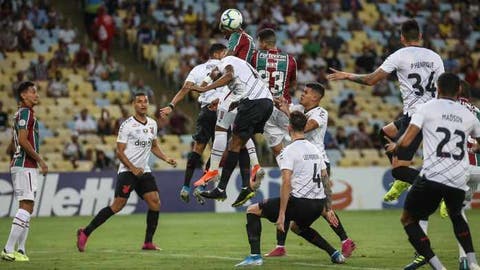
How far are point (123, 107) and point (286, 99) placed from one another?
14653 millimetres

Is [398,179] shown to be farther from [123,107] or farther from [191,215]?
[123,107]

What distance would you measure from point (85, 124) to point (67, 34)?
4.09m

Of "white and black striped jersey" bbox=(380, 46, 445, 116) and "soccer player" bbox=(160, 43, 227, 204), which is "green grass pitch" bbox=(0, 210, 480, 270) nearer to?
"soccer player" bbox=(160, 43, 227, 204)

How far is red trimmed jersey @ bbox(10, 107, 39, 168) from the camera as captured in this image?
15875 mm

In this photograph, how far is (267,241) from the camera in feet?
64.4

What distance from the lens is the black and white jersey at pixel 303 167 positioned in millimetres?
13938

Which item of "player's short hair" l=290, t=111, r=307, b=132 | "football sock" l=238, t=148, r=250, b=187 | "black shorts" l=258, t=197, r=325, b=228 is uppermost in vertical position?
"player's short hair" l=290, t=111, r=307, b=132

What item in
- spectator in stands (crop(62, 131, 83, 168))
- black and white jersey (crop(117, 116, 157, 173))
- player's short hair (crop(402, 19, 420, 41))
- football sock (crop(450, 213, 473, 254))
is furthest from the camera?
spectator in stands (crop(62, 131, 83, 168))

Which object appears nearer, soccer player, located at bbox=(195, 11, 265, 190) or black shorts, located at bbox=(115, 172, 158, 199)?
soccer player, located at bbox=(195, 11, 265, 190)

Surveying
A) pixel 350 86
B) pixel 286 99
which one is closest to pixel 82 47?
pixel 350 86

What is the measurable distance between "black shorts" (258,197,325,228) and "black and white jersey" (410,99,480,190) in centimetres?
221

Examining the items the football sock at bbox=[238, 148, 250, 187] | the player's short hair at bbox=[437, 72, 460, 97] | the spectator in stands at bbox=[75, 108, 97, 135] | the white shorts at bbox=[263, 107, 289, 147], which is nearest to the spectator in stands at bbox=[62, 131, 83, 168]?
A: the spectator in stands at bbox=[75, 108, 97, 135]

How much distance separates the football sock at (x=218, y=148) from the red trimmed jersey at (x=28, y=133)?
3040mm

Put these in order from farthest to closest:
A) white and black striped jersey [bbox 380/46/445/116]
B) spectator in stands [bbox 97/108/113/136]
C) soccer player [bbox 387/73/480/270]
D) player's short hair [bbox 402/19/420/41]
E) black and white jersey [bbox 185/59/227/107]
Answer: spectator in stands [bbox 97/108/113/136] < black and white jersey [bbox 185/59/227/107] < white and black striped jersey [bbox 380/46/445/116] < player's short hair [bbox 402/19/420/41] < soccer player [bbox 387/73/480/270]
